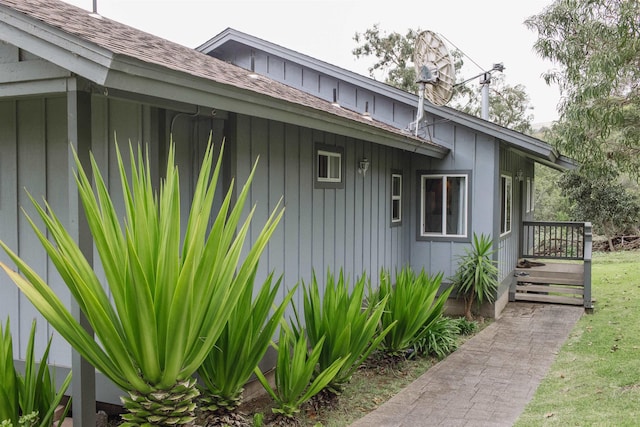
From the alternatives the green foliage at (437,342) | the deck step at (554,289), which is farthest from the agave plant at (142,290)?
the deck step at (554,289)

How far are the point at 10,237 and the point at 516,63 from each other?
146 feet

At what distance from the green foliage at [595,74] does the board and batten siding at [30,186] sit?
665cm

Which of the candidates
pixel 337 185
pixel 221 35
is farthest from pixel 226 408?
pixel 221 35

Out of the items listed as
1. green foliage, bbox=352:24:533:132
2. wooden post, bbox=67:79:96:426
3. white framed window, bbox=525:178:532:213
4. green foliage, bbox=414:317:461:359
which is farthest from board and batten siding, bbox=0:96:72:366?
green foliage, bbox=352:24:533:132

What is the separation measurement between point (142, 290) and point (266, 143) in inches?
122

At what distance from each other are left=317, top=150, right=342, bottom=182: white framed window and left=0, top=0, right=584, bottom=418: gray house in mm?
23

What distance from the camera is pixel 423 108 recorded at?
31.3 feet

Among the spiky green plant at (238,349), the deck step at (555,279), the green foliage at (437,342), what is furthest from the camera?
the deck step at (555,279)

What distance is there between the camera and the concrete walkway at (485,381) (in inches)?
199

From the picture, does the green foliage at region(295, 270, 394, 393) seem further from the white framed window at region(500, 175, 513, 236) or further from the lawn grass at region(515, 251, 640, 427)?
the white framed window at region(500, 175, 513, 236)

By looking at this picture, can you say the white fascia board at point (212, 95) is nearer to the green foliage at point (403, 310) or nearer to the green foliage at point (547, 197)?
the green foliage at point (403, 310)

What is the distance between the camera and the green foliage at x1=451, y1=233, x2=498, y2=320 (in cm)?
884

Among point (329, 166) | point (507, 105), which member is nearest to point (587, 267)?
point (329, 166)

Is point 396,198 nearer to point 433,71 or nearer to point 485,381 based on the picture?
point 433,71
